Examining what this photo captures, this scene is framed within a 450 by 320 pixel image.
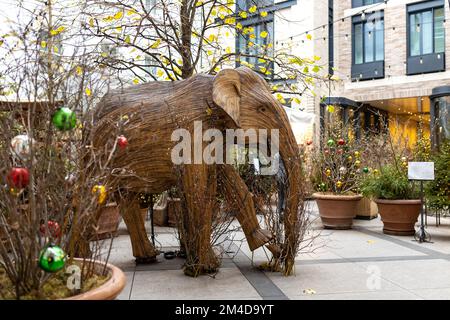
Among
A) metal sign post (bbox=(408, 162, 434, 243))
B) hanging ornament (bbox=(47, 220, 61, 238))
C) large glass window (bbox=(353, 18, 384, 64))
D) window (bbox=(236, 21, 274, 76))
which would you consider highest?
large glass window (bbox=(353, 18, 384, 64))

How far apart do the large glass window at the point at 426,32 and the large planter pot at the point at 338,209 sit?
12.7 metres

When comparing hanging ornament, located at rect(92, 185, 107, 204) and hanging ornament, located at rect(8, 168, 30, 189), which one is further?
hanging ornament, located at rect(92, 185, 107, 204)

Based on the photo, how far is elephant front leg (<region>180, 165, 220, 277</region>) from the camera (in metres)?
4.54

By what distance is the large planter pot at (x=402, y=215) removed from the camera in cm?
747

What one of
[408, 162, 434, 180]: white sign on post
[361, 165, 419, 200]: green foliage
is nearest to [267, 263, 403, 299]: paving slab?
[408, 162, 434, 180]: white sign on post

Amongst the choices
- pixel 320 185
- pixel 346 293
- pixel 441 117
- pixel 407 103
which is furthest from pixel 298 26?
pixel 346 293

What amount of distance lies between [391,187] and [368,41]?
13.6m

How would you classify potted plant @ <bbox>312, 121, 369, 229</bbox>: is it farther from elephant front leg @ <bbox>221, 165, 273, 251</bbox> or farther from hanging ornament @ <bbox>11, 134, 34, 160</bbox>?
hanging ornament @ <bbox>11, 134, 34, 160</bbox>

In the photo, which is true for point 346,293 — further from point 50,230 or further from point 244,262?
point 50,230

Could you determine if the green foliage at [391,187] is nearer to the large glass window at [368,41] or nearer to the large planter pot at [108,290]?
the large planter pot at [108,290]

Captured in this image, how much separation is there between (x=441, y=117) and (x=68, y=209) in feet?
32.7

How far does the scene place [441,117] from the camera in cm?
1059

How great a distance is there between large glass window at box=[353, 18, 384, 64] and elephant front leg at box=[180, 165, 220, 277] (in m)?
16.8

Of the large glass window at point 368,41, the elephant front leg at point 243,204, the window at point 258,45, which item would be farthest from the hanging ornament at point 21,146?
the large glass window at point 368,41
